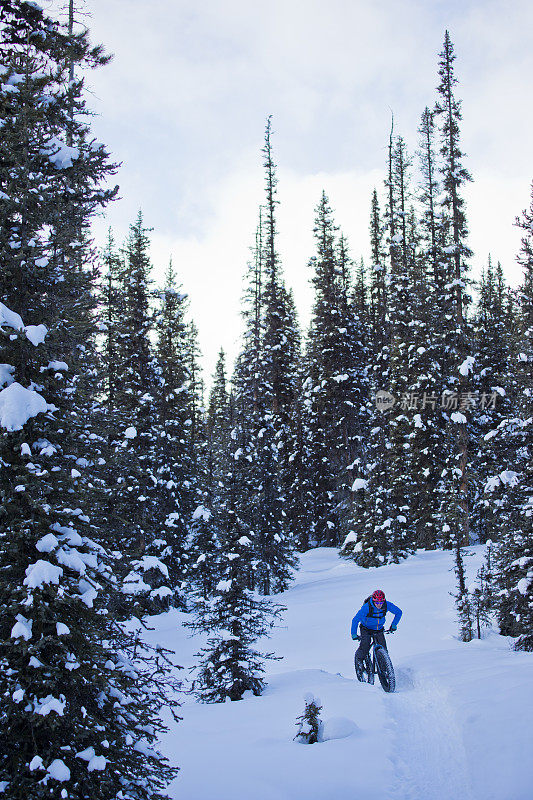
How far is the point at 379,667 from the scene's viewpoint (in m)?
9.63

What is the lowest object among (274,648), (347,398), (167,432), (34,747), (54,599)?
(274,648)

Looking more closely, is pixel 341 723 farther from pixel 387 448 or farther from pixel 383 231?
pixel 383 231

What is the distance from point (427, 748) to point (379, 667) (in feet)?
10.2

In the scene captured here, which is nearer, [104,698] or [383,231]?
[104,698]

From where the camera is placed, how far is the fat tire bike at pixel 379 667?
947 centimetres

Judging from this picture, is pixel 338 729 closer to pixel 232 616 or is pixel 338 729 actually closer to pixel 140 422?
pixel 232 616

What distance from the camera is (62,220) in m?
5.78

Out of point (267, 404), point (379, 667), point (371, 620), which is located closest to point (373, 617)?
point (371, 620)

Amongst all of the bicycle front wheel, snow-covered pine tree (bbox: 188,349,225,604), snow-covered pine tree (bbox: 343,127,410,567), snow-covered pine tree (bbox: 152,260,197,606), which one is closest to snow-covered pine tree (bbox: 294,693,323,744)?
the bicycle front wheel

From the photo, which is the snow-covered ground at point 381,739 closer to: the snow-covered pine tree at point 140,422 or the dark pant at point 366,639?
the dark pant at point 366,639

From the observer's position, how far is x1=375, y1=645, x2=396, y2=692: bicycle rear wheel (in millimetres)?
9445

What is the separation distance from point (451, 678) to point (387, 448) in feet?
66.6

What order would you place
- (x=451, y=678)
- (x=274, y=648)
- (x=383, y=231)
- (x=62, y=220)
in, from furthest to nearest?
1. (x=383, y=231)
2. (x=274, y=648)
3. (x=451, y=678)
4. (x=62, y=220)

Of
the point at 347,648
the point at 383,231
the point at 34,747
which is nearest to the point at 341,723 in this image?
the point at 34,747
